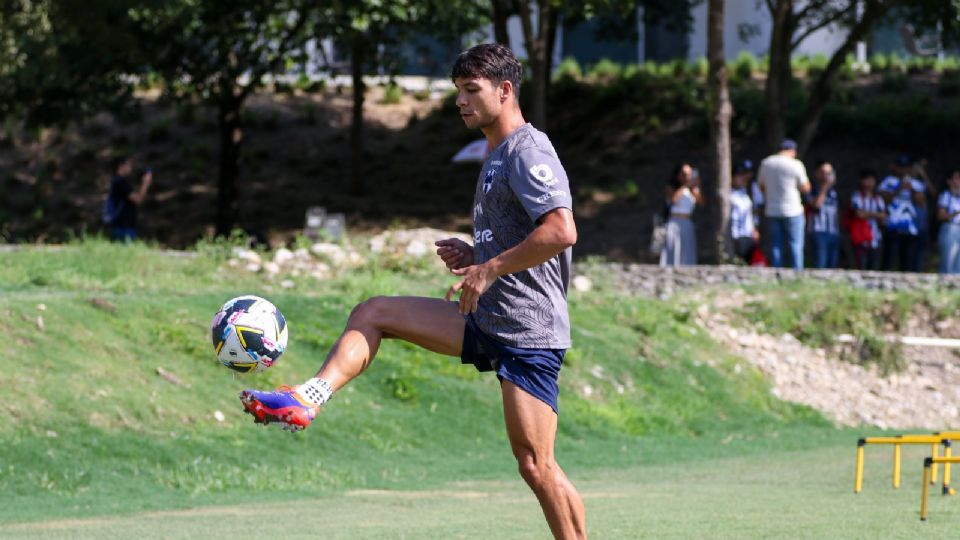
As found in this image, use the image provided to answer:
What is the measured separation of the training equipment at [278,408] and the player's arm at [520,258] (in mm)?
792

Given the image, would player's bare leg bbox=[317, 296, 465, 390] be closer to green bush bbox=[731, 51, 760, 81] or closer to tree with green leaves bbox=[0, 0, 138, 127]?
tree with green leaves bbox=[0, 0, 138, 127]

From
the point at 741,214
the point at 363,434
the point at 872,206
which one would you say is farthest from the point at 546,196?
the point at 872,206

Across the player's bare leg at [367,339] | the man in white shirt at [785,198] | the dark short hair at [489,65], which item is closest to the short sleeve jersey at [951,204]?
the man in white shirt at [785,198]

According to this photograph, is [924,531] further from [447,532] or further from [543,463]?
[543,463]

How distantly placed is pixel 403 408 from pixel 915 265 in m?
11.0

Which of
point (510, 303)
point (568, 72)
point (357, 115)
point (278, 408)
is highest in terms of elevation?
point (568, 72)

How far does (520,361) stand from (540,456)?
42cm

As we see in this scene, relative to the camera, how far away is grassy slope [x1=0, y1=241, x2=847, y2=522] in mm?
14562

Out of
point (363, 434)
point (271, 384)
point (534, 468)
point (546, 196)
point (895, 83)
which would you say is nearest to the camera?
point (546, 196)

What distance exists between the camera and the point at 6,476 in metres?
13.7

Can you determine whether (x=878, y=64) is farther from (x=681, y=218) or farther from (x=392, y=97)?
(x=681, y=218)

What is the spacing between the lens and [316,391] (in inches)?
279

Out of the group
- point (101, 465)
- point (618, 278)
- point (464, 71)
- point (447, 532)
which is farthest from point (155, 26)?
point (464, 71)

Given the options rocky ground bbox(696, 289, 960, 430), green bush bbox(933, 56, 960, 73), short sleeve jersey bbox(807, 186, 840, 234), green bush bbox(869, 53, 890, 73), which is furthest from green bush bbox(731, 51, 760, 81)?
rocky ground bbox(696, 289, 960, 430)
